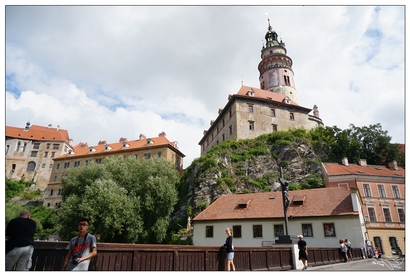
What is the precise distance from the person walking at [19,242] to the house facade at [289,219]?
16.1 meters

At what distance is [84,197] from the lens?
68.9 feet

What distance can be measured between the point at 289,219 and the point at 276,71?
3812 centimetres

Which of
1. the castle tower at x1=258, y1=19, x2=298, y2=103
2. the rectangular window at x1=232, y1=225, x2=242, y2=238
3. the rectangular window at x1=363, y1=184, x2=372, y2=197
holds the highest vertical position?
the castle tower at x1=258, y1=19, x2=298, y2=103

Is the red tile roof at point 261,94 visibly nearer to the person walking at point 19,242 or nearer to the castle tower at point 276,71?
the castle tower at point 276,71

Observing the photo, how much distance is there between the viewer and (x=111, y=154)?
47250mm

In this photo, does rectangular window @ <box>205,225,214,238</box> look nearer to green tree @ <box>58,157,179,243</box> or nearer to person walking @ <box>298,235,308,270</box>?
green tree @ <box>58,157,179,243</box>

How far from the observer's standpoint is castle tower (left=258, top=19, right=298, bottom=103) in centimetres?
4922

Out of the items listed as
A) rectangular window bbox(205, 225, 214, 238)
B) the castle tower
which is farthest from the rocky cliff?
the castle tower

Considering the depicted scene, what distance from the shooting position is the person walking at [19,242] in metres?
5.03

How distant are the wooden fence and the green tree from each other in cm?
1409

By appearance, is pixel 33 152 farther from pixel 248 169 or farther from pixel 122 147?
pixel 248 169

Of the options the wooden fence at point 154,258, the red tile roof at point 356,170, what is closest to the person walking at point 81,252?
the wooden fence at point 154,258

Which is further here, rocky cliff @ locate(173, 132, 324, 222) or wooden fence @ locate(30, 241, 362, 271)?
rocky cliff @ locate(173, 132, 324, 222)
